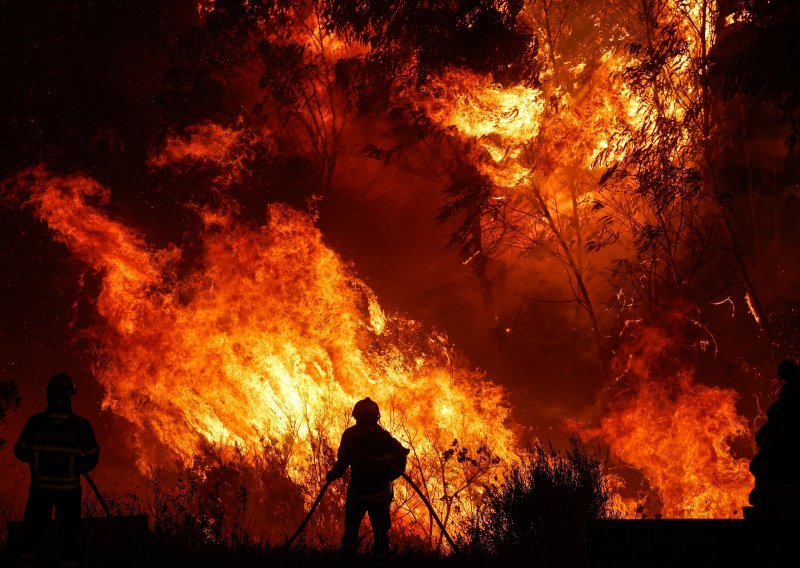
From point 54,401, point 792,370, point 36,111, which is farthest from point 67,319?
point 792,370

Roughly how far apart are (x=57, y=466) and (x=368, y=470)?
279 centimetres

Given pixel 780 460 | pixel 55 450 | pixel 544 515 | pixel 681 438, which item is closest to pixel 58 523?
pixel 55 450

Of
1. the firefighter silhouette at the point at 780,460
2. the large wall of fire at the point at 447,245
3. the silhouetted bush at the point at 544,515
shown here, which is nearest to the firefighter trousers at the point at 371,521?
the silhouetted bush at the point at 544,515

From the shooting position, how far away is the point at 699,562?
4719 mm

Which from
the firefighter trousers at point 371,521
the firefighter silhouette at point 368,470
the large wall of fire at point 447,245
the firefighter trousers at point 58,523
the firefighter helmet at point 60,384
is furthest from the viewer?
the large wall of fire at point 447,245

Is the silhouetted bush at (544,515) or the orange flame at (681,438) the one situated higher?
the orange flame at (681,438)

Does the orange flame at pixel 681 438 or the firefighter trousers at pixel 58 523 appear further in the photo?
the orange flame at pixel 681 438

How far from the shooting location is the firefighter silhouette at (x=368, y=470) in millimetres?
7281

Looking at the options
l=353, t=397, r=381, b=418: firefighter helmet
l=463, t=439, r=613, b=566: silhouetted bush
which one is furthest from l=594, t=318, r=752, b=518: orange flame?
l=353, t=397, r=381, b=418: firefighter helmet

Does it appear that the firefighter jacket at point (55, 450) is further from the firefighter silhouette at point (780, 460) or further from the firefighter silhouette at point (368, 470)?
the firefighter silhouette at point (780, 460)

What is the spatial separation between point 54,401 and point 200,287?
25.7 feet

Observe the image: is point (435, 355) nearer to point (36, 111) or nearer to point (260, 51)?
point (260, 51)

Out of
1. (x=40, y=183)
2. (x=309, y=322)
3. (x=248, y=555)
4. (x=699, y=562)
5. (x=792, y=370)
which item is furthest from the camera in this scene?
(x=40, y=183)

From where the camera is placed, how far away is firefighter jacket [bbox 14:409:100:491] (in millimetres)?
6223
